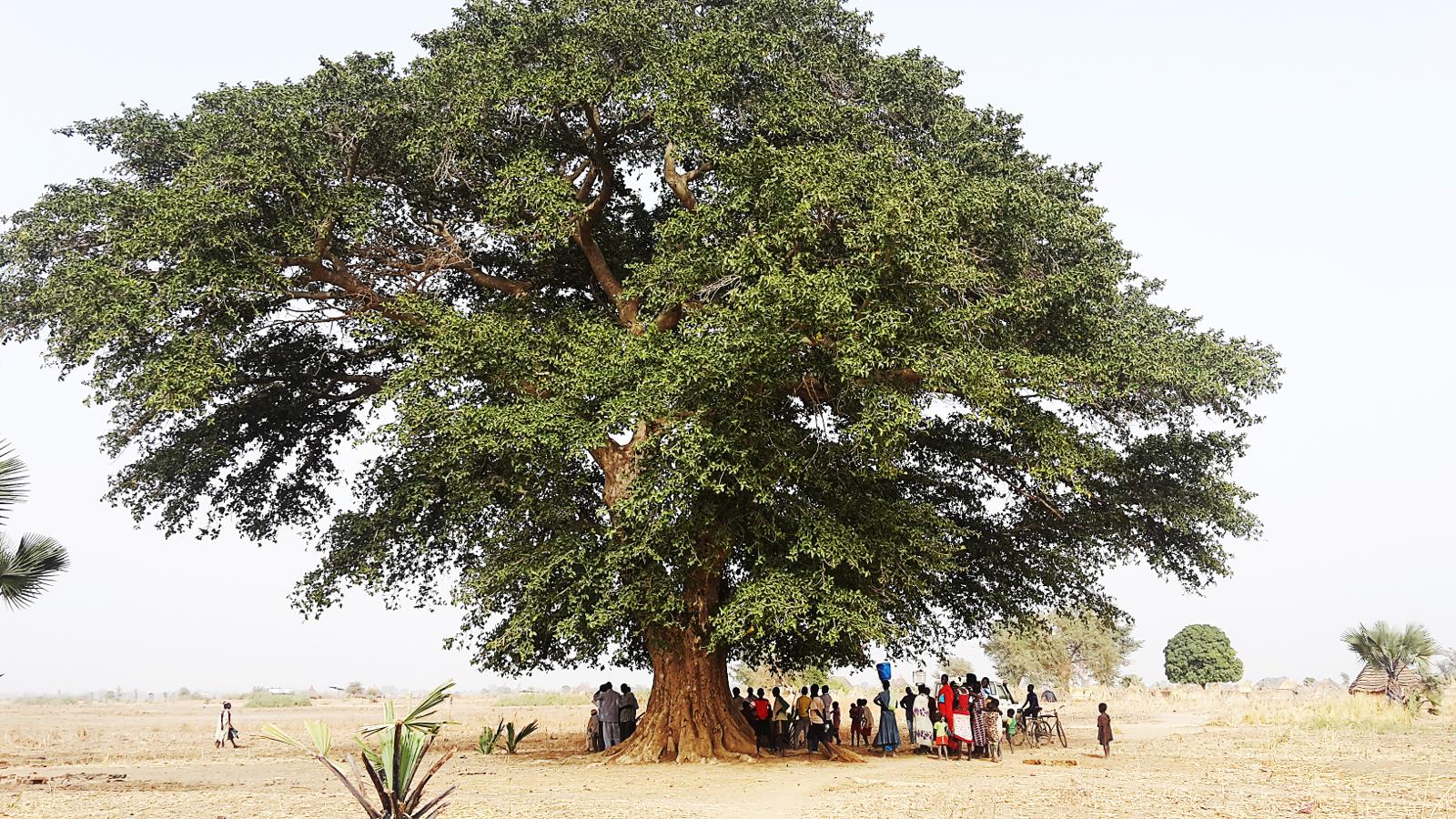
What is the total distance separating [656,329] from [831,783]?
7015 mm

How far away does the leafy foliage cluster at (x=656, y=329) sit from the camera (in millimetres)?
15617

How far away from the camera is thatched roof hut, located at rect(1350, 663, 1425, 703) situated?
35.6 meters

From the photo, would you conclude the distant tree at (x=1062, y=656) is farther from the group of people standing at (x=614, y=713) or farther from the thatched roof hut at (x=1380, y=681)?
the group of people standing at (x=614, y=713)

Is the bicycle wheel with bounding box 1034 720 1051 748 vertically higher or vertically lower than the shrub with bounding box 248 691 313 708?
higher

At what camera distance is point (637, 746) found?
1819 centimetres

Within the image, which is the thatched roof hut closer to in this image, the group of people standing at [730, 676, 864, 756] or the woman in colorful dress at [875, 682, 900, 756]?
the woman in colorful dress at [875, 682, 900, 756]

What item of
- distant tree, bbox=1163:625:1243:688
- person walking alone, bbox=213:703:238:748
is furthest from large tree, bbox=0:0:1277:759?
distant tree, bbox=1163:625:1243:688

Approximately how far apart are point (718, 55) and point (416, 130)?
4.97 meters

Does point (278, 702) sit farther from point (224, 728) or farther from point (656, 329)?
point (656, 329)

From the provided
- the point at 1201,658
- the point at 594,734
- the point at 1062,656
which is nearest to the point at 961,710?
Answer: the point at 594,734

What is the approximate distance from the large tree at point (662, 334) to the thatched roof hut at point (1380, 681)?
2046cm

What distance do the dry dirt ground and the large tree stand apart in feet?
7.03

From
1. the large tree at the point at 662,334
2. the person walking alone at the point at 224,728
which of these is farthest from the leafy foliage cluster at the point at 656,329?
the person walking alone at the point at 224,728

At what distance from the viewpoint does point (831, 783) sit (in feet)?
48.4
